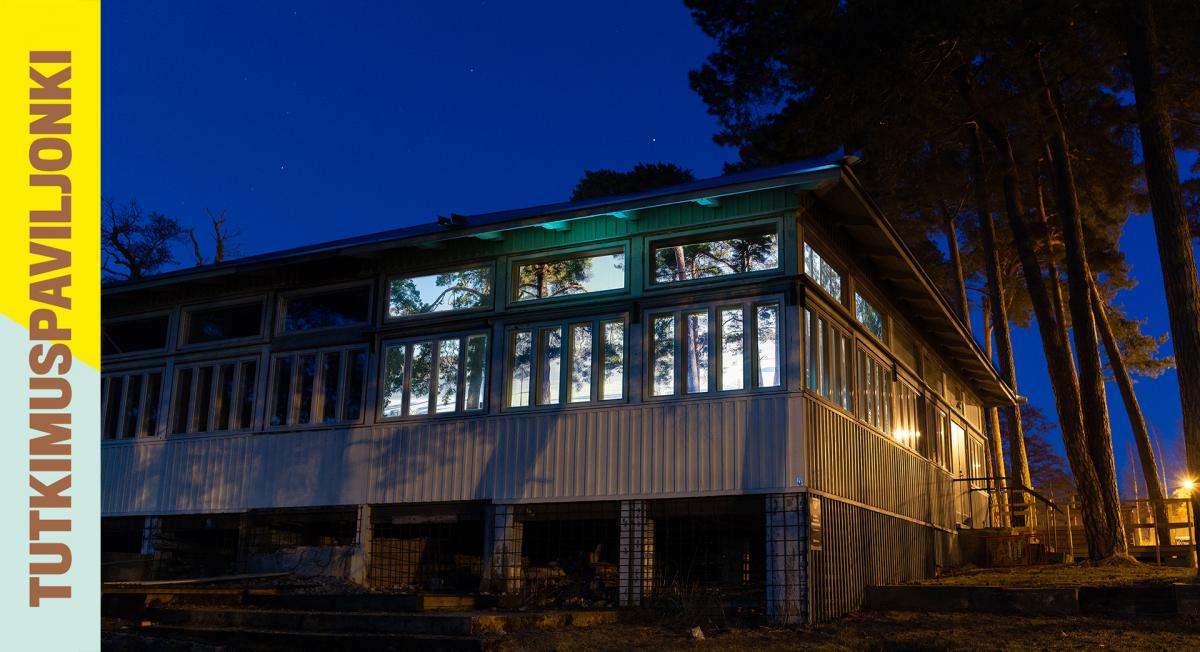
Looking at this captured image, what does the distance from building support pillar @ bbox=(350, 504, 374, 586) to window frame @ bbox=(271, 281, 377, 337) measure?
2.55m

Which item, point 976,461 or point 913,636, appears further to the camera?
point 976,461

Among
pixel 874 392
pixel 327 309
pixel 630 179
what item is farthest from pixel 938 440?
pixel 630 179

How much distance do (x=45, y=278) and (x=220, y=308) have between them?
7.91 meters

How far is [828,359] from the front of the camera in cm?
1341

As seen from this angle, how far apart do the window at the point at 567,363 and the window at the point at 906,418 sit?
18.0ft

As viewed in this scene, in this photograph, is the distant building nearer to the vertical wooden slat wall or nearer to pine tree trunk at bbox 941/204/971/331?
the vertical wooden slat wall

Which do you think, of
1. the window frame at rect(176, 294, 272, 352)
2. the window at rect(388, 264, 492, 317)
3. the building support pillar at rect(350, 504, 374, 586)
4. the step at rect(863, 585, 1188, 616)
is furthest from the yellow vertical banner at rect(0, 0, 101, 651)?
the step at rect(863, 585, 1188, 616)

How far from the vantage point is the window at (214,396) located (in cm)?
1579

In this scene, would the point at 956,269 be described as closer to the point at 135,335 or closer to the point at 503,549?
the point at 503,549

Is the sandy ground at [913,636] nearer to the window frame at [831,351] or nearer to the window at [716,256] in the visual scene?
the window frame at [831,351]

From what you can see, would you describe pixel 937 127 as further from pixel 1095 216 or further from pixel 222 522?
pixel 222 522

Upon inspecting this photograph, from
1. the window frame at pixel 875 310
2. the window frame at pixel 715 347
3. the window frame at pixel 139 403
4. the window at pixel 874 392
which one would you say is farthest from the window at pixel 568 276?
the window frame at pixel 139 403

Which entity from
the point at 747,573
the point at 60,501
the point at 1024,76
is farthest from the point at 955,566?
the point at 60,501

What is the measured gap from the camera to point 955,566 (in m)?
20.4
